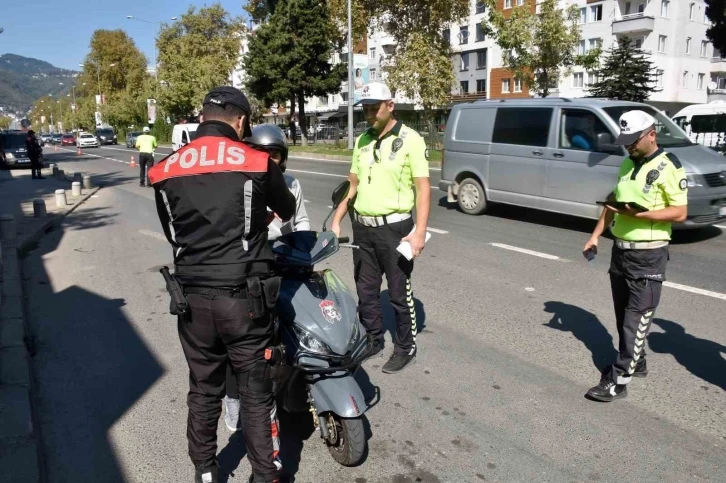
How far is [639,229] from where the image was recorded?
3801 millimetres

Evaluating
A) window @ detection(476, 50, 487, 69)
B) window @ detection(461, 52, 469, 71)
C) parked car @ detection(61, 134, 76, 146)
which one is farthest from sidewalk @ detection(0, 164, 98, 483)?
parked car @ detection(61, 134, 76, 146)

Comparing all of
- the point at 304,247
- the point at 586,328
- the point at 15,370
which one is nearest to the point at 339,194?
the point at 304,247

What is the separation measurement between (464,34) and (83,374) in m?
60.8

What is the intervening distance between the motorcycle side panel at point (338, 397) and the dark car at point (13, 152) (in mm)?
29996

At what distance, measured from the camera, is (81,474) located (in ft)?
10.7

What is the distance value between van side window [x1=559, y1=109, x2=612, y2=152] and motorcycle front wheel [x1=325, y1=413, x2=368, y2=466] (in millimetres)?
6985

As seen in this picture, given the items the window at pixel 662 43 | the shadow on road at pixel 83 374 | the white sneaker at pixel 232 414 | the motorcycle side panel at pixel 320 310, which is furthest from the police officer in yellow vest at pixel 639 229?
the window at pixel 662 43

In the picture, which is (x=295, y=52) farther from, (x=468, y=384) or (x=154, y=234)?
(x=468, y=384)

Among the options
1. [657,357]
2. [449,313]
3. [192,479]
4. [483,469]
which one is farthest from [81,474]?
[657,357]

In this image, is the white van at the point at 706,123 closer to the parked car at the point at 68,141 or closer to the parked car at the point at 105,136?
the parked car at the point at 105,136

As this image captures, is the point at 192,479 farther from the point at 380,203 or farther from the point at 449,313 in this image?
the point at 449,313

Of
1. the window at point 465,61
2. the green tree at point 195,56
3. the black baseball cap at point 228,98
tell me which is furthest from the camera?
the window at point 465,61

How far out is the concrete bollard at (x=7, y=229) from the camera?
9.25m

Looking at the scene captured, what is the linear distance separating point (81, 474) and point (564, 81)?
51.1m
